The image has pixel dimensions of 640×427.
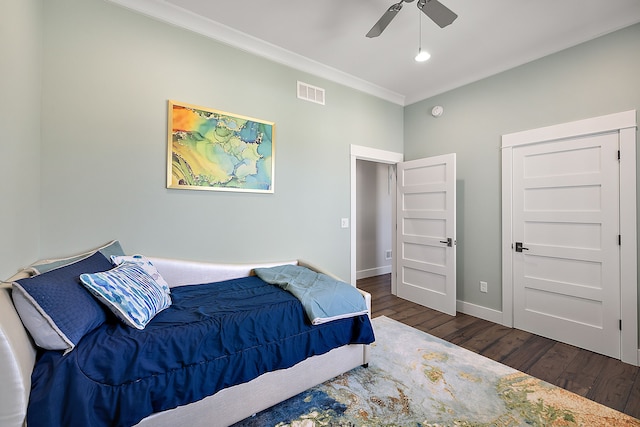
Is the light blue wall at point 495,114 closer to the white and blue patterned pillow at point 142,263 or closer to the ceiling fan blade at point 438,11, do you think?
the ceiling fan blade at point 438,11

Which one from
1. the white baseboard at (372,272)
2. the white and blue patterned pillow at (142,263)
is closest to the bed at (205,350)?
the white and blue patterned pillow at (142,263)

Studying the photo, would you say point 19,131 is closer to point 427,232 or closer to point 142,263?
point 142,263

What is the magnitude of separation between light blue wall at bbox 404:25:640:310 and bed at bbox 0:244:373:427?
1.95 m

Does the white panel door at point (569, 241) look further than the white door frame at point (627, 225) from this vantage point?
Yes

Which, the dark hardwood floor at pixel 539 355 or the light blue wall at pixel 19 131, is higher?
the light blue wall at pixel 19 131

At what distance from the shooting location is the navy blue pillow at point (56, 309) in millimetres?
1082

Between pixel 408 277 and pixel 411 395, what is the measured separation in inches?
81.3

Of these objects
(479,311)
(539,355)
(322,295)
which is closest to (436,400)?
(322,295)

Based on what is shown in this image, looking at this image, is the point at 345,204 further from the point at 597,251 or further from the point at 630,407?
the point at 630,407

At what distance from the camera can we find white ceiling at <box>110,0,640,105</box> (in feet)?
6.90

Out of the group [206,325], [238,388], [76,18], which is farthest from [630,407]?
[76,18]

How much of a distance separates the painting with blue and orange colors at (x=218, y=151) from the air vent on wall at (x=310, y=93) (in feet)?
1.83

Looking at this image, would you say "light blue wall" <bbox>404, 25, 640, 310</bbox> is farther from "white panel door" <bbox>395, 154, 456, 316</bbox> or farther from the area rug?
the area rug

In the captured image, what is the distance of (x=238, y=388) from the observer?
150 centimetres
